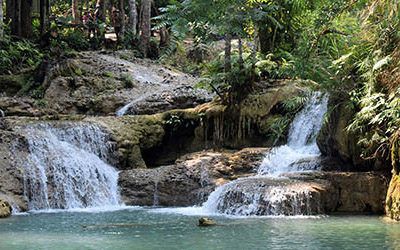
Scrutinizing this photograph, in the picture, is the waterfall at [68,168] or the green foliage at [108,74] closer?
the waterfall at [68,168]

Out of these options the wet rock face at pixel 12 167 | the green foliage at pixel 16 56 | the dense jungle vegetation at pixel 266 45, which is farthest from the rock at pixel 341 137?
the green foliage at pixel 16 56

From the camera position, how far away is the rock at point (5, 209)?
37.4 ft

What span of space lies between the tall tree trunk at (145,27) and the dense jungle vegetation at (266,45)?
0.04m

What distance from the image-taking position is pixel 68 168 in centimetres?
1398

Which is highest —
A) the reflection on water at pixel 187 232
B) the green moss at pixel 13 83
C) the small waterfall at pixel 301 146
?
the green moss at pixel 13 83

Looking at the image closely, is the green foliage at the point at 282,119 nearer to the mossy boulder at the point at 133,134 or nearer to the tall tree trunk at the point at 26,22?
the mossy boulder at the point at 133,134

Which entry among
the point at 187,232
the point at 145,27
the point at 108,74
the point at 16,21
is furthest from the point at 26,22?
the point at 187,232

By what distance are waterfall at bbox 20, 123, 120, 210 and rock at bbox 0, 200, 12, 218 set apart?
100cm

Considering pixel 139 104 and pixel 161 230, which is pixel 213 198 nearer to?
pixel 161 230

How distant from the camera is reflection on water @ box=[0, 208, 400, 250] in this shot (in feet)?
27.3

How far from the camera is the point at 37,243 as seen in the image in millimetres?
8469

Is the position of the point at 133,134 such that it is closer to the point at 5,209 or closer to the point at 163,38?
the point at 5,209

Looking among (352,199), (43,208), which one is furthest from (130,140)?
(352,199)

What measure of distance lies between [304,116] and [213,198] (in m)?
4.31
